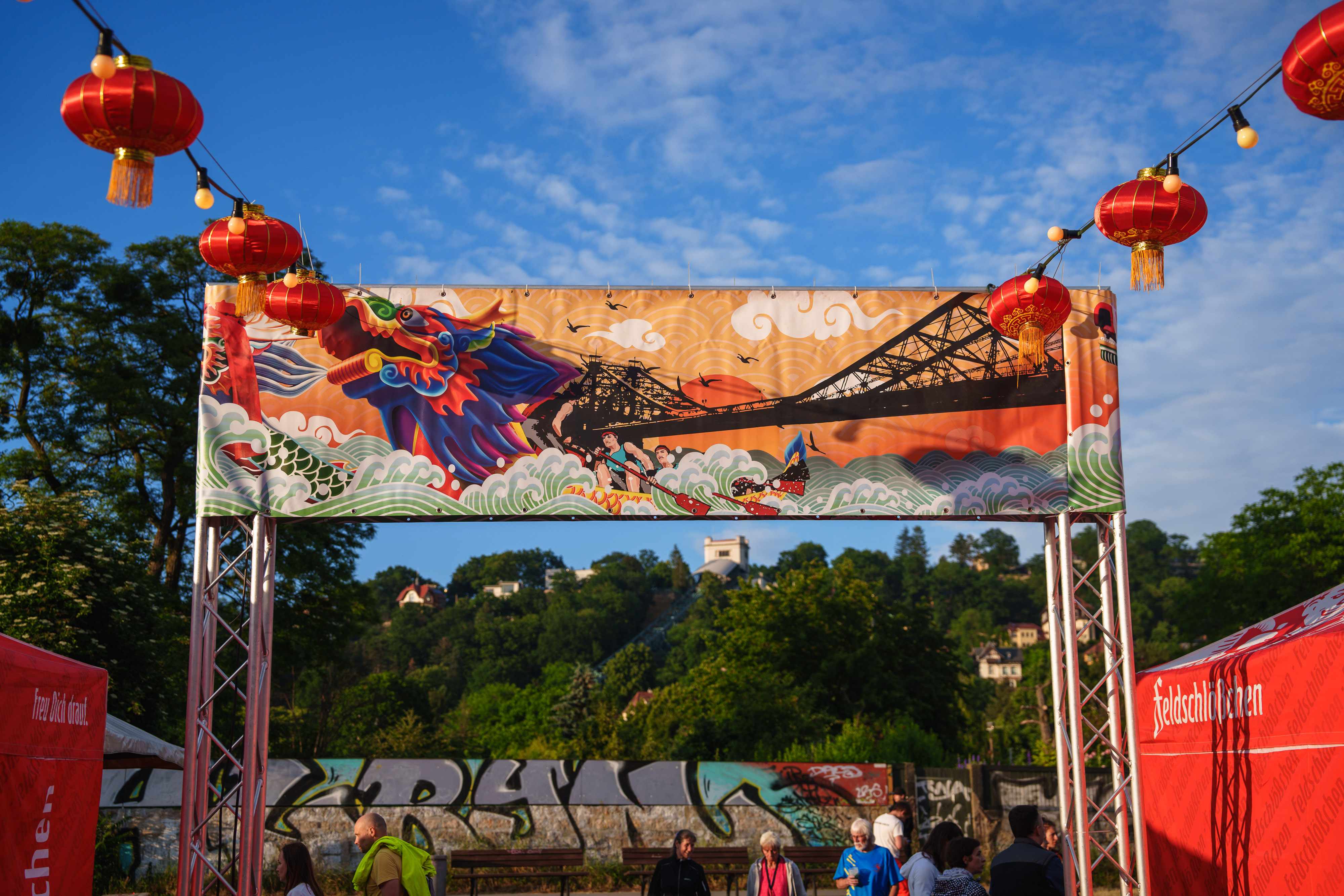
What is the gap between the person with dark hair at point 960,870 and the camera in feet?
18.1

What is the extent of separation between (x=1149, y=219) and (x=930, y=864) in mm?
4734

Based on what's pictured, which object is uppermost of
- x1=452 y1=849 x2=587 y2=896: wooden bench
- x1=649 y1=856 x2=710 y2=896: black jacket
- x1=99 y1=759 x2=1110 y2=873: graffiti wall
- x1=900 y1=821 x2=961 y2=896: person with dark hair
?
x1=900 y1=821 x2=961 y2=896: person with dark hair

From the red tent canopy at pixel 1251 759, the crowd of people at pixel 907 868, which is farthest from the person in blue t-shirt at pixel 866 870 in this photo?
the red tent canopy at pixel 1251 759

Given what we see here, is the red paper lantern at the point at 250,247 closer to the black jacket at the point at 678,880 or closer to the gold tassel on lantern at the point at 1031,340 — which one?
the black jacket at the point at 678,880

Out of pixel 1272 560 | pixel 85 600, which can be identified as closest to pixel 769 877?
pixel 85 600

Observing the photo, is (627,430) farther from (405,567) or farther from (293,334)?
(405,567)

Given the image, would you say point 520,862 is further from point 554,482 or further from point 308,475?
point 308,475

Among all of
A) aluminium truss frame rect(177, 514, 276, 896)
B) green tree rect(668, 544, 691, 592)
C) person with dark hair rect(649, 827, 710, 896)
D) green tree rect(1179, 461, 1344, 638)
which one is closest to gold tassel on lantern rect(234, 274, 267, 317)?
aluminium truss frame rect(177, 514, 276, 896)

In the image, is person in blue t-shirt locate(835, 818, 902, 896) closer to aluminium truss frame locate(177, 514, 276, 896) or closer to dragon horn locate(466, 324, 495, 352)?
aluminium truss frame locate(177, 514, 276, 896)

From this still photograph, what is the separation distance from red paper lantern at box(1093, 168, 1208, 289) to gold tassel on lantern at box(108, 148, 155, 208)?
6439 millimetres

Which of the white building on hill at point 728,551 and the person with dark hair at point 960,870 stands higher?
the white building on hill at point 728,551

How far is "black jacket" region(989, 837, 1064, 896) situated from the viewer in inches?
209

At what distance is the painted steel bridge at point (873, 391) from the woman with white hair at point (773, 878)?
15.1 ft

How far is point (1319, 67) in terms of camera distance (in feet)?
16.5
